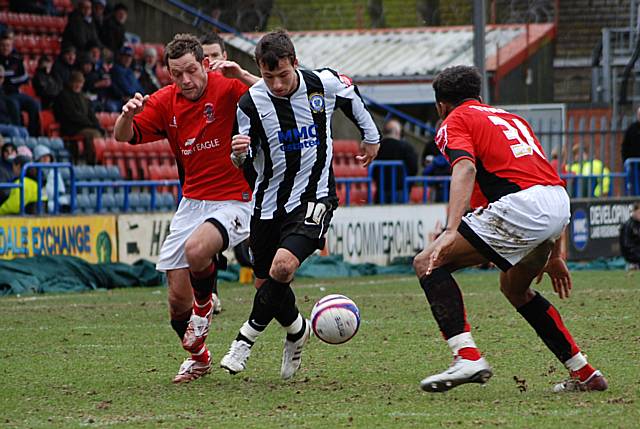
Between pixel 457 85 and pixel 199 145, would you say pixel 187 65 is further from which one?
pixel 457 85

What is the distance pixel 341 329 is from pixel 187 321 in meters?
1.11

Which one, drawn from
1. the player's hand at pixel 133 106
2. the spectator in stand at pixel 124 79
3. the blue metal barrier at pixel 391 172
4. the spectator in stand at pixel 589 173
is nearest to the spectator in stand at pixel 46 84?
the spectator in stand at pixel 124 79

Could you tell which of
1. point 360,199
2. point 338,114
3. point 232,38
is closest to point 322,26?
point 232,38

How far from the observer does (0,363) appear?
8203 millimetres

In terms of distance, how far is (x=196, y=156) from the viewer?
7746mm

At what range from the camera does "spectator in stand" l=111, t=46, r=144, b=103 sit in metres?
19.8

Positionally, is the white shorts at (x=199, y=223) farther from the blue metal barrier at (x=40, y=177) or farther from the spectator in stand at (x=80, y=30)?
the spectator in stand at (x=80, y=30)

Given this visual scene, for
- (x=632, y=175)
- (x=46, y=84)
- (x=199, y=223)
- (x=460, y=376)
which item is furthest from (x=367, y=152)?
(x=632, y=175)

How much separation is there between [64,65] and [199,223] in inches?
464

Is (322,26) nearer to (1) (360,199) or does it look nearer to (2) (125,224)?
(1) (360,199)

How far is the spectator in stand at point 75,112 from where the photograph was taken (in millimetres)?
17938

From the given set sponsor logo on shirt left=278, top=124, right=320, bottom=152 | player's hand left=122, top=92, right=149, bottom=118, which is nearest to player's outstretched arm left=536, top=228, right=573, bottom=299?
sponsor logo on shirt left=278, top=124, right=320, bottom=152

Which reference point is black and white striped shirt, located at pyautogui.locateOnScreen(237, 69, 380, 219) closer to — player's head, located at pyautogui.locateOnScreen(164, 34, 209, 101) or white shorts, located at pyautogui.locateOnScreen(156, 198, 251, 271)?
white shorts, located at pyautogui.locateOnScreen(156, 198, 251, 271)

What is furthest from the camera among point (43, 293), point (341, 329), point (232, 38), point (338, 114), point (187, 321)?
point (232, 38)
